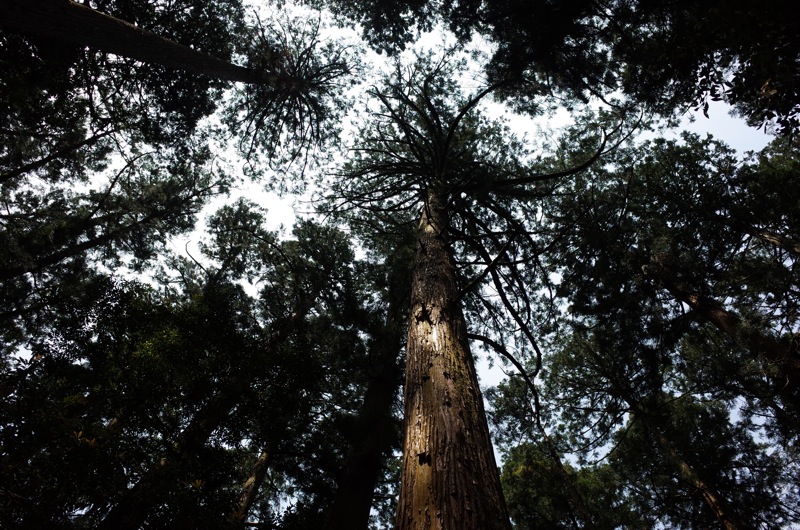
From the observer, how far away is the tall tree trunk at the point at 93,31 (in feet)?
12.8

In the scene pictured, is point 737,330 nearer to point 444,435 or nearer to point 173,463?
point 444,435

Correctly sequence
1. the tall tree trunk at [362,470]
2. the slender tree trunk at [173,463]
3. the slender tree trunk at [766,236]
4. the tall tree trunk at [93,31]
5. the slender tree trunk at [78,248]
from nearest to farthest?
the slender tree trunk at [173,463]
the tall tree trunk at [93,31]
the tall tree trunk at [362,470]
the slender tree trunk at [766,236]
the slender tree trunk at [78,248]

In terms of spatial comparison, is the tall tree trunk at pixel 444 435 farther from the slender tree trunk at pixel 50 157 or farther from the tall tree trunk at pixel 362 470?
the slender tree trunk at pixel 50 157

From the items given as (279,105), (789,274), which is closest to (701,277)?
(789,274)

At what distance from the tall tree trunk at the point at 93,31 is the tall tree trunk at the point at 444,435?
5.34 metres

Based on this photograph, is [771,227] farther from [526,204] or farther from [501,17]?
[501,17]

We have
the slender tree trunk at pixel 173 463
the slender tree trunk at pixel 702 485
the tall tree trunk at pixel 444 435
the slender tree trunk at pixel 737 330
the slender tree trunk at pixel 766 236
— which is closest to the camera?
the tall tree trunk at pixel 444 435

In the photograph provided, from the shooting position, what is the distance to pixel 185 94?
7.34 m

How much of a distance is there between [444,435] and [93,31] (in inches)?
248

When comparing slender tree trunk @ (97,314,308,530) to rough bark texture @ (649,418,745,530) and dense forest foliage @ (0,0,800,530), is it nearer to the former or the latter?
dense forest foliage @ (0,0,800,530)

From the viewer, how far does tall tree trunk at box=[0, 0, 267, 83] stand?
3904 millimetres

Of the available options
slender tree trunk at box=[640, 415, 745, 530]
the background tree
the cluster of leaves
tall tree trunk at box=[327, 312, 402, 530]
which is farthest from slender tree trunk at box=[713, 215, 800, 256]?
tall tree trunk at box=[327, 312, 402, 530]

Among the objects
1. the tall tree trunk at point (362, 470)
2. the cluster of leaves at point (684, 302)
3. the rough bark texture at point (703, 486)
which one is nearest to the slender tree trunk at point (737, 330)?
the cluster of leaves at point (684, 302)

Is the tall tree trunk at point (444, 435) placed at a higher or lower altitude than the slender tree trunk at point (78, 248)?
lower
